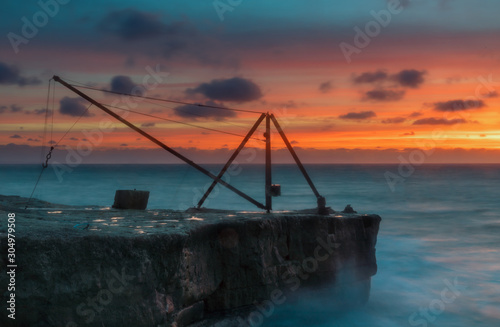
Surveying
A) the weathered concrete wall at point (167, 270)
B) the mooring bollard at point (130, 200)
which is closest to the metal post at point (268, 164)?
the weathered concrete wall at point (167, 270)

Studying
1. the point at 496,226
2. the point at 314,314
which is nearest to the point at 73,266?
the point at 314,314

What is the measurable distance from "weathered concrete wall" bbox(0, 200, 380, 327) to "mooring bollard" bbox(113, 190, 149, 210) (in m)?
4.75

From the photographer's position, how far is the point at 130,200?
14.6 m

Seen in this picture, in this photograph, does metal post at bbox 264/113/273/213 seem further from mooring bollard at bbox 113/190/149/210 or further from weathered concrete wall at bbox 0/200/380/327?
mooring bollard at bbox 113/190/149/210

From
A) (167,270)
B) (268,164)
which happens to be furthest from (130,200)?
(167,270)

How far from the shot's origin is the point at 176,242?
29.7 ft

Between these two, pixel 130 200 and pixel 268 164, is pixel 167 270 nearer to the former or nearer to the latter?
pixel 268 164

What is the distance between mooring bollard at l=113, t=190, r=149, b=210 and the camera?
14586mm

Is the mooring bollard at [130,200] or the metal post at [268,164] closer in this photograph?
the metal post at [268,164]

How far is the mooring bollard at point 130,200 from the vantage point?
14586 mm

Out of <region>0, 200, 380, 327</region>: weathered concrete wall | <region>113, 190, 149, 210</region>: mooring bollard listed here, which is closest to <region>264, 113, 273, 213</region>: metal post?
<region>0, 200, 380, 327</region>: weathered concrete wall

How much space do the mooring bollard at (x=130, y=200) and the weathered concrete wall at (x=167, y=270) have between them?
475cm

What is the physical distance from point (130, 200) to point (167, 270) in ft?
20.3

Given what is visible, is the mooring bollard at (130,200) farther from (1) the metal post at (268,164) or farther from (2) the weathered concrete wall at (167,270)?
(2) the weathered concrete wall at (167,270)
